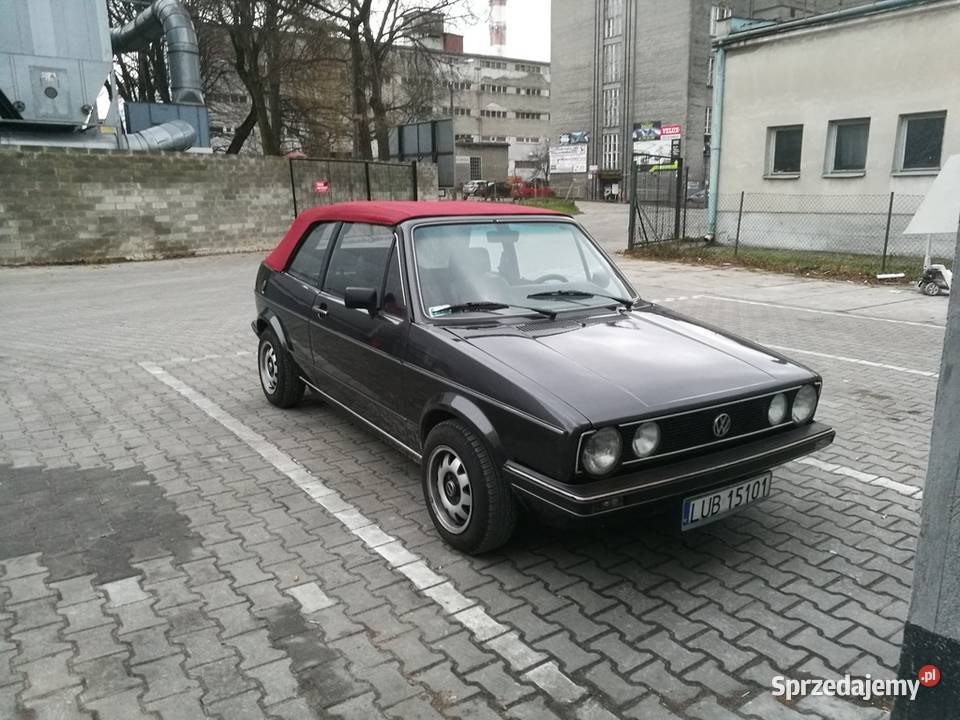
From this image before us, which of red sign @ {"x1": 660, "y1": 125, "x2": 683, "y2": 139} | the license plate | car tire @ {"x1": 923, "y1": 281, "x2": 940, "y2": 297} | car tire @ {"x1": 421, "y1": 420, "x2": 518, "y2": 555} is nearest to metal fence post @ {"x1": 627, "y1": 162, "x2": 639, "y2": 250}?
car tire @ {"x1": 923, "y1": 281, "x2": 940, "y2": 297}

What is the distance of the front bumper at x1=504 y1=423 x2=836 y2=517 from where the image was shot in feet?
9.51

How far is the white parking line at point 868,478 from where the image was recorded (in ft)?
14.2

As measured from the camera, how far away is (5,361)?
25.8 feet

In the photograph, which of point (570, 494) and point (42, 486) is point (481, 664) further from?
point (42, 486)

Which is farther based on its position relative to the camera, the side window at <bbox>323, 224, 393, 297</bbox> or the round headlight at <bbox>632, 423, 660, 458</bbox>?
the side window at <bbox>323, 224, 393, 297</bbox>

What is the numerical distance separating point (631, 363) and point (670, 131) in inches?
2396

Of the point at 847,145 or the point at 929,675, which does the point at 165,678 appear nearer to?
the point at 929,675

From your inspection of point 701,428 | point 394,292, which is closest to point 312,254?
point 394,292

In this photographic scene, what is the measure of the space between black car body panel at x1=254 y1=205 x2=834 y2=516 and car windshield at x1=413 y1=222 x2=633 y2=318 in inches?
3.8

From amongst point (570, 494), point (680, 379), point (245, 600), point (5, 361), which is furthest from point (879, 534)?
point (5, 361)

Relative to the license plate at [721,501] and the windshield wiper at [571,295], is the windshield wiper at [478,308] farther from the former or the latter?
the license plate at [721,501]

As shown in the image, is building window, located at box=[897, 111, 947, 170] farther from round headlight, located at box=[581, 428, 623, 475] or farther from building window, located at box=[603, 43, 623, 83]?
building window, located at box=[603, 43, 623, 83]

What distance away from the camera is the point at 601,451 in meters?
2.96

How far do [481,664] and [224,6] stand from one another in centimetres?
2925
